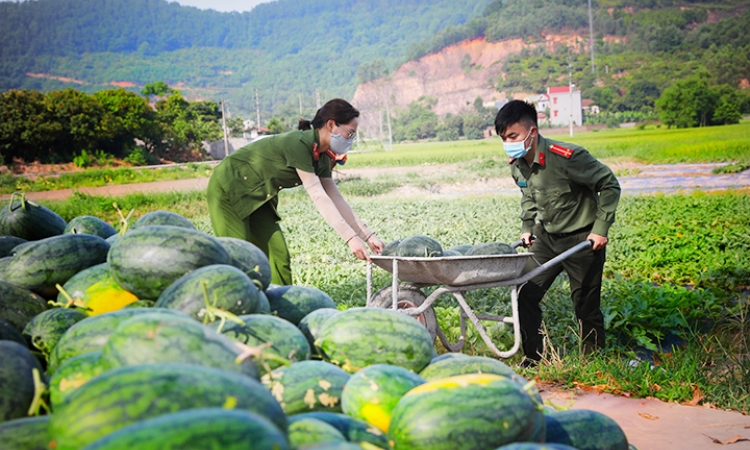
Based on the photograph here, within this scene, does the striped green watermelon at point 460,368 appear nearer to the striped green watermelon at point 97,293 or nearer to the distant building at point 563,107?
the striped green watermelon at point 97,293

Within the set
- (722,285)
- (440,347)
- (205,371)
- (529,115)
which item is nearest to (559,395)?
(440,347)

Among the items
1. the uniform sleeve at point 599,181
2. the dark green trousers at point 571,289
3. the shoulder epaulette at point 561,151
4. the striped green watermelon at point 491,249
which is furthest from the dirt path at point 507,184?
the striped green watermelon at point 491,249

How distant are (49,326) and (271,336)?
68 centimetres

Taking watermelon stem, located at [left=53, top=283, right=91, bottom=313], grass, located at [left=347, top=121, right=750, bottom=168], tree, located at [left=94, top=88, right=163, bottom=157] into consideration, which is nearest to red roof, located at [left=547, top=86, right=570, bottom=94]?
grass, located at [left=347, top=121, right=750, bottom=168]

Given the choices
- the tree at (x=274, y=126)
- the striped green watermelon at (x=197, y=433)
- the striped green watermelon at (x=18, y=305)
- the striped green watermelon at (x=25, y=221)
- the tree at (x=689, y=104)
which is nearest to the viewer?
the striped green watermelon at (x=197, y=433)

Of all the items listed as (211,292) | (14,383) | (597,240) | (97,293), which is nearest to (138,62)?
(597,240)

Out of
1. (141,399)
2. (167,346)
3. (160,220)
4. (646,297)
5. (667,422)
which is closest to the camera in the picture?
(141,399)

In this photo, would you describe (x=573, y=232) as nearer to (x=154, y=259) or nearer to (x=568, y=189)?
(x=568, y=189)

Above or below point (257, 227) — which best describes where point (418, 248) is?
below

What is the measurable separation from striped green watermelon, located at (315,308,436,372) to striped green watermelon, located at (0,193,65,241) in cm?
164

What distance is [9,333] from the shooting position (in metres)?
1.74

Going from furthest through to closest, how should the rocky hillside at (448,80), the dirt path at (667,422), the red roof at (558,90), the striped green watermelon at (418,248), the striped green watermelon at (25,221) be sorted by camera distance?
the rocky hillside at (448,80)
the red roof at (558,90)
the striped green watermelon at (418,248)
the dirt path at (667,422)
the striped green watermelon at (25,221)

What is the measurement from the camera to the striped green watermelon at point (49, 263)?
6.95 ft

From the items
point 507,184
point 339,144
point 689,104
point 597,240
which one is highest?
point 689,104
